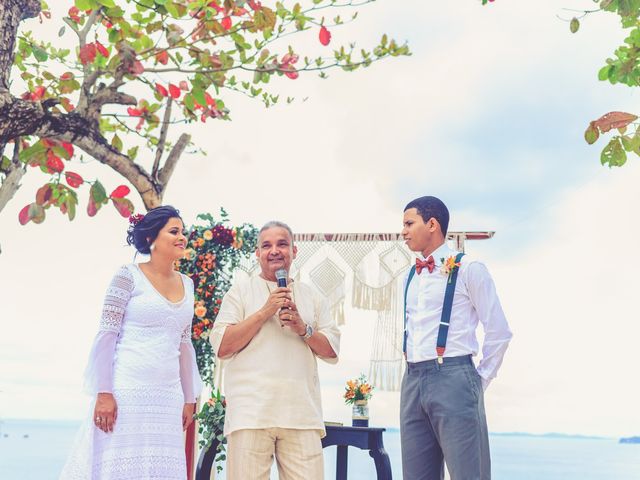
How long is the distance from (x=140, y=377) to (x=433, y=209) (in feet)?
4.08

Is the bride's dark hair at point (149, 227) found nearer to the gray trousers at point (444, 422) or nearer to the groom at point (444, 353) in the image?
the groom at point (444, 353)

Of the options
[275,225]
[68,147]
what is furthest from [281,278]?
[68,147]

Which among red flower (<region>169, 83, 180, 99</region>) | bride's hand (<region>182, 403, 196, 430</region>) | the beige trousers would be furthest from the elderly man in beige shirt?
red flower (<region>169, 83, 180, 99</region>)

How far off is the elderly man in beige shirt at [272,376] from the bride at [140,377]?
7.8 inches

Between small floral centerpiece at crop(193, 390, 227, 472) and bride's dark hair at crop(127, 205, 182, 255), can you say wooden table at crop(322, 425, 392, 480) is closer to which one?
small floral centerpiece at crop(193, 390, 227, 472)

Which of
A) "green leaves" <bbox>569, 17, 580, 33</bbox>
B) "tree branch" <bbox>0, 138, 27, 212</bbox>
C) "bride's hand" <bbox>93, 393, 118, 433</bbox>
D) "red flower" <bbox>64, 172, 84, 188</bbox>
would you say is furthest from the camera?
"red flower" <bbox>64, 172, 84, 188</bbox>

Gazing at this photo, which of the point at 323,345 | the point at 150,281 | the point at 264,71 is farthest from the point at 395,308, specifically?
the point at 150,281

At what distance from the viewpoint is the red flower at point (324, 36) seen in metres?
4.33

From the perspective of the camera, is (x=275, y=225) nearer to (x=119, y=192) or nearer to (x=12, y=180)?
(x=119, y=192)

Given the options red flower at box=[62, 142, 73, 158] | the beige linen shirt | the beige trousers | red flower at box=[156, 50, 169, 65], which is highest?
red flower at box=[156, 50, 169, 65]

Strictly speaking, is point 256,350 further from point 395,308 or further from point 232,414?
point 395,308

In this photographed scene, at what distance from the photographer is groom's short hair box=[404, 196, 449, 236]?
2938 mm

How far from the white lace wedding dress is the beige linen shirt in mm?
213

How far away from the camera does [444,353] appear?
2764mm
